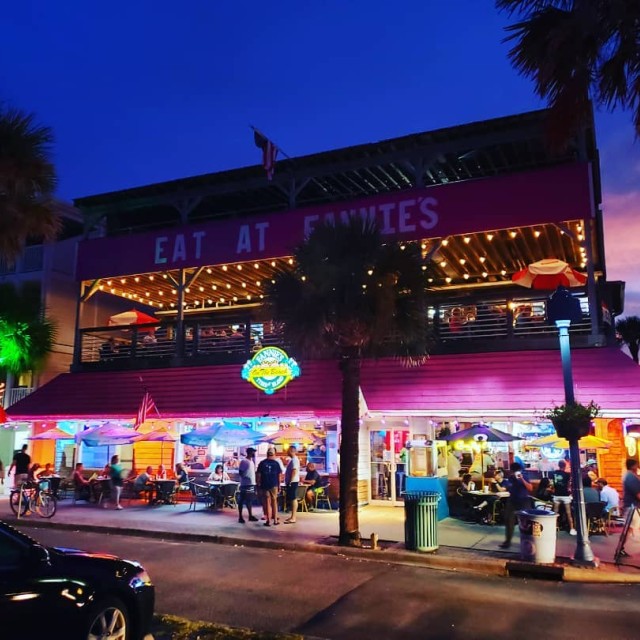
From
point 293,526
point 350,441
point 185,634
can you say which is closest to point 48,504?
point 293,526

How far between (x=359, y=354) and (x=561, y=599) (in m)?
6.00

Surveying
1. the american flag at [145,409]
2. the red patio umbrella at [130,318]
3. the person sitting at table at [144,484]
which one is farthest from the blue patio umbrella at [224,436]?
the red patio umbrella at [130,318]

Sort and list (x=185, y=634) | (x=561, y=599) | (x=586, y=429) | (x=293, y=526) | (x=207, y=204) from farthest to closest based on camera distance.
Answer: (x=207, y=204)
(x=293, y=526)
(x=586, y=429)
(x=561, y=599)
(x=185, y=634)

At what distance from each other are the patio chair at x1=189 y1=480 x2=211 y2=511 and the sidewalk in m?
0.38

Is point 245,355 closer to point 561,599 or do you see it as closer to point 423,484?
point 423,484

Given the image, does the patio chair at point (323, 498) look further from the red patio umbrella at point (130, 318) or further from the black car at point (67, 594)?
the black car at point (67, 594)

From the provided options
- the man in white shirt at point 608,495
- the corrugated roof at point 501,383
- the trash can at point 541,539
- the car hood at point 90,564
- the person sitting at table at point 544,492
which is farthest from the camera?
the corrugated roof at point 501,383

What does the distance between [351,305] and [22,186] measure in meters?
7.10

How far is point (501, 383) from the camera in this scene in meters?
16.2

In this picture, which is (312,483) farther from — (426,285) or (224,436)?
(426,285)

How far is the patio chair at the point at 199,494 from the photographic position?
59.3ft

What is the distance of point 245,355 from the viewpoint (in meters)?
20.1

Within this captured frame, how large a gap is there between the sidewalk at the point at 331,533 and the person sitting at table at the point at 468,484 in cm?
82

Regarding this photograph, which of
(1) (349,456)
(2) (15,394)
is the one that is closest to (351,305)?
(1) (349,456)
